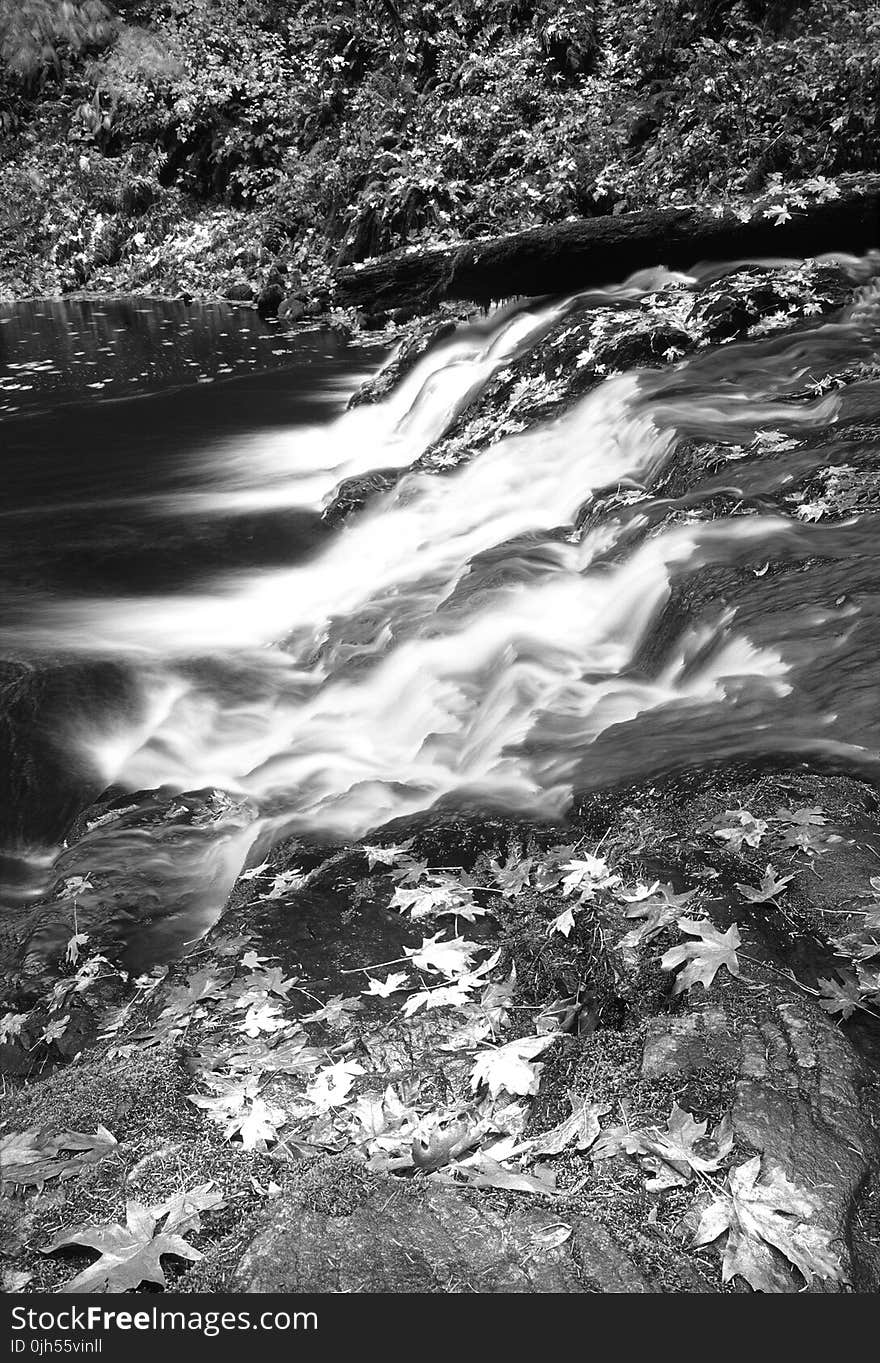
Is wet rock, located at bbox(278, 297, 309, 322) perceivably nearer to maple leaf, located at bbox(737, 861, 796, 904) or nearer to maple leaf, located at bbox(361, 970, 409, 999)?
maple leaf, located at bbox(361, 970, 409, 999)

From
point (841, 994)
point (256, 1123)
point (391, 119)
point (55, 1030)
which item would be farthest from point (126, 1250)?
point (391, 119)

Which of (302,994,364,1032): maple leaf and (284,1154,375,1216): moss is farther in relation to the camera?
(302,994,364,1032): maple leaf

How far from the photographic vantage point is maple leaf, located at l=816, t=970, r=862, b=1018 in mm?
2408

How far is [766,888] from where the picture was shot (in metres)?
2.81

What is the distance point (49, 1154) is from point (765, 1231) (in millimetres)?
1805

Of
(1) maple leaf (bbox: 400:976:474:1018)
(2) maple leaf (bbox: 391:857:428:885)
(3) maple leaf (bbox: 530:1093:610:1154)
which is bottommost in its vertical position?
(2) maple leaf (bbox: 391:857:428:885)

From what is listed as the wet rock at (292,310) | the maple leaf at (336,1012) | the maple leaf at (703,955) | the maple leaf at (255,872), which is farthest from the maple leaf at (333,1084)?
the wet rock at (292,310)

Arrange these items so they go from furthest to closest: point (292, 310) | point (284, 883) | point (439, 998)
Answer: point (292, 310) → point (284, 883) → point (439, 998)

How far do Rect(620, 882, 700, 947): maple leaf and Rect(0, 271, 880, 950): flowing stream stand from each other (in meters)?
0.83

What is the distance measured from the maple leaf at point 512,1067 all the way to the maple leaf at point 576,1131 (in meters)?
0.13

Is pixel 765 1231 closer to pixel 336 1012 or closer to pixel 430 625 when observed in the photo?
pixel 336 1012

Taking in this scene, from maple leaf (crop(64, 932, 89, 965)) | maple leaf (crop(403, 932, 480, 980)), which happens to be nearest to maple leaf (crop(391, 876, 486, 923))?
maple leaf (crop(403, 932, 480, 980))

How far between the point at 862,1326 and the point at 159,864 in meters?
3.31

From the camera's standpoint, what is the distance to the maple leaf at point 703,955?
2.57m
